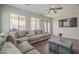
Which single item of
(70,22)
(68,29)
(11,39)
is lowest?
(11,39)

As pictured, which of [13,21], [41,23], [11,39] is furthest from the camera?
[41,23]

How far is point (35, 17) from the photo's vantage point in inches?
65.6

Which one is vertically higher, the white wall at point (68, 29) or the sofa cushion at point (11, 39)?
the white wall at point (68, 29)

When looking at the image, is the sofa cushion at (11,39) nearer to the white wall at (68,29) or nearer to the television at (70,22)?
the white wall at (68,29)

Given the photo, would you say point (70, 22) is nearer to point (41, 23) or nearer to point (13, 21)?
point (41, 23)

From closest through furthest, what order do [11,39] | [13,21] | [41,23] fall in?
[13,21] → [11,39] → [41,23]

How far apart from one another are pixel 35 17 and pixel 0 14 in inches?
29.7

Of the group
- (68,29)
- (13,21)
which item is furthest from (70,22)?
(13,21)

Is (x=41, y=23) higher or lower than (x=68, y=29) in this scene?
higher

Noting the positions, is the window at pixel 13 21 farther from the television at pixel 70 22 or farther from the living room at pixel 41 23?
the television at pixel 70 22

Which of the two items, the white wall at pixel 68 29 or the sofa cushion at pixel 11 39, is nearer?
the white wall at pixel 68 29

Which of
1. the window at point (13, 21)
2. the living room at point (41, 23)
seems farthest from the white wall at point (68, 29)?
the window at point (13, 21)
